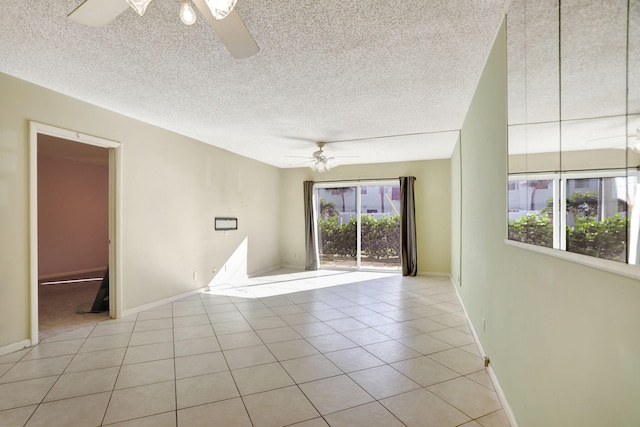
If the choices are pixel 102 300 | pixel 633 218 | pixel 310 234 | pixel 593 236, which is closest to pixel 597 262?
pixel 593 236

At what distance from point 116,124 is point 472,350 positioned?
15.2 feet

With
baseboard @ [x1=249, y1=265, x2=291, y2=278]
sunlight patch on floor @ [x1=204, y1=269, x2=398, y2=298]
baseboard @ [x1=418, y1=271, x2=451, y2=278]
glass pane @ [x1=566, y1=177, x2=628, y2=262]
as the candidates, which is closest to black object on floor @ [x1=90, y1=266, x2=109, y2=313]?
sunlight patch on floor @ [x1=204, y1=269, x2=398, y2=298]

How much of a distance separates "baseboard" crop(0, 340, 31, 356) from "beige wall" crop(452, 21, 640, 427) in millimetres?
4045

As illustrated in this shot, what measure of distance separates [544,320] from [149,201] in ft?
14.5

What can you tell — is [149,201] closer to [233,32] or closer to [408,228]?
[233,32]

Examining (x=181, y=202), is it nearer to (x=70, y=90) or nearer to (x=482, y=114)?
(x=70, y=90)

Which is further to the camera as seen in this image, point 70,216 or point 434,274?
point 70,216

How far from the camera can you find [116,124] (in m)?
3.79

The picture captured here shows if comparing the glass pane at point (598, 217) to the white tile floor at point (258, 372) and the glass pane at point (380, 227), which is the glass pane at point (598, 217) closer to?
the white tile floor at point (258, 372)

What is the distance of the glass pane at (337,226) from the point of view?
7.43 m

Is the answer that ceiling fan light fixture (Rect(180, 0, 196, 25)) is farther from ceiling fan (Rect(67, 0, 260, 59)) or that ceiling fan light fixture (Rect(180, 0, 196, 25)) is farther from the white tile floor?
the white tile floor

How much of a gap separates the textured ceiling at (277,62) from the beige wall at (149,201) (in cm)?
24

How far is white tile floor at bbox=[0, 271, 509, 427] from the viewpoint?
1.95m

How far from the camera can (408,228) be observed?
669cm
